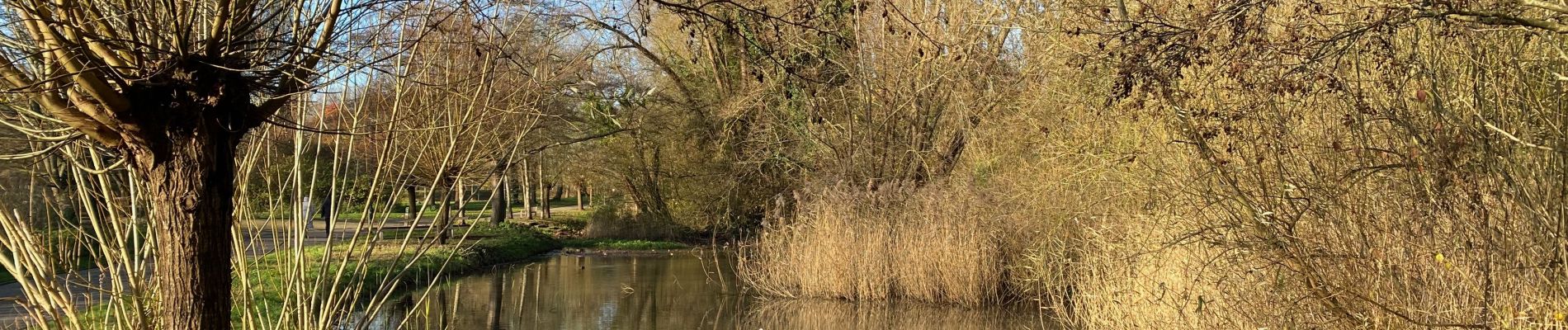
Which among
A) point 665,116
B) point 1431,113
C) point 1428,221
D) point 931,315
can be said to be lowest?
point 931,315

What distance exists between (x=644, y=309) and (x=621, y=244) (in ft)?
33.6

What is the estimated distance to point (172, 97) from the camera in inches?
121

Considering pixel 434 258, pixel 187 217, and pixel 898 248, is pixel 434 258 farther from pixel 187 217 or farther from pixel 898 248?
pixel 187 217

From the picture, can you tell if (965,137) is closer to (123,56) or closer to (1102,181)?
Result: (1102,181)

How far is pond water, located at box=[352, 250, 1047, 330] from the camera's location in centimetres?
1152

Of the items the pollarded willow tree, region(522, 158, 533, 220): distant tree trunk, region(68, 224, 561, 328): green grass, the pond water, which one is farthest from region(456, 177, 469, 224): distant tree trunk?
region(522, 158, 533, 220): distant tree trunk

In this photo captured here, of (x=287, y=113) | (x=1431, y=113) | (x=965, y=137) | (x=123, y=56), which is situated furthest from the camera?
(x=965, y=137)

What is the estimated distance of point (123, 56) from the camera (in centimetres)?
302

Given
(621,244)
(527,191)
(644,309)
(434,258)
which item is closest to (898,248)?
(644,309)

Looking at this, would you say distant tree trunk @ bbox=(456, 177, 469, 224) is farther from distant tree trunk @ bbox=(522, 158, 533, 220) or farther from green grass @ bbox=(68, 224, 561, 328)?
distant tree trunk @ bbox=(522, 158, 533, 220)

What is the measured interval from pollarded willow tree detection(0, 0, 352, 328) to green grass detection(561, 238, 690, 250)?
1940cm

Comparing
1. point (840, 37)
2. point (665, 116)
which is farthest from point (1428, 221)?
point (665, 116)

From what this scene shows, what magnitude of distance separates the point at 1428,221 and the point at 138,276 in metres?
5.36

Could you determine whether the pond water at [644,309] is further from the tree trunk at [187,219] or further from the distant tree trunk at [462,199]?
the tree trunk at [187,219]
